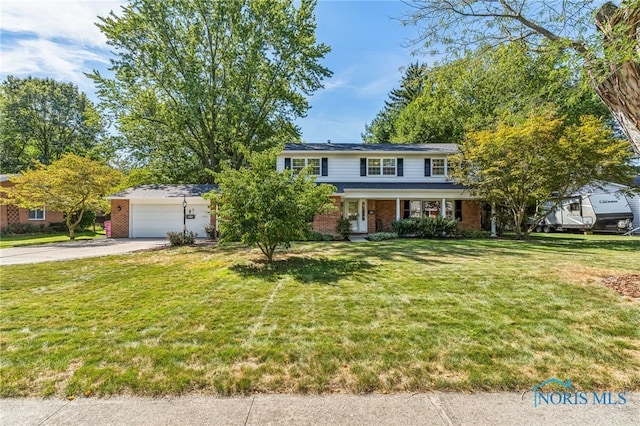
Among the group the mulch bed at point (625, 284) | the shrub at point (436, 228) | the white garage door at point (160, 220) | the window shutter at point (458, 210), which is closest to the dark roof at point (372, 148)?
the window shutter at point (458, 210)

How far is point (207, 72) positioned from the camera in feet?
72.6

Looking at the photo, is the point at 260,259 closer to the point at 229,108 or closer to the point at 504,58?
the point at 504,58

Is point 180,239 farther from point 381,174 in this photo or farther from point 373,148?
point 373,148

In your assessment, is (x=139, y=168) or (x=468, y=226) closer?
(x=468, y=226)

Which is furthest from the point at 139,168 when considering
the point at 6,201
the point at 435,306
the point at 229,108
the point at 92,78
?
the point at 435,306

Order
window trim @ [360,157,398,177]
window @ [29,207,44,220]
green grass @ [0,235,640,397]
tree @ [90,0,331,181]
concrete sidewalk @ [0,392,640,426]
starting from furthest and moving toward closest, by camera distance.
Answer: window @ [29,207,44,220] → tree @ [90,0,331,181] → window trim @ [360,157,398,177] → green grass @ [0,235,640,397] → concrete sidewalk @ [0,392,640,426]

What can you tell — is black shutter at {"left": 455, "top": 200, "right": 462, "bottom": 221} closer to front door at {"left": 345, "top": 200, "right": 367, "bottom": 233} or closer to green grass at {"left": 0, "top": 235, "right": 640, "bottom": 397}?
front door at {"left": 345, "top": 200, "right": 367, "bottom": 233}

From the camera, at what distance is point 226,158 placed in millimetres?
24438

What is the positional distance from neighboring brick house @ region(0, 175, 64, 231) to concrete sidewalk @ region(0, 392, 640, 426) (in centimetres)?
2249

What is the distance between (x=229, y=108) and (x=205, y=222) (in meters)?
8.19

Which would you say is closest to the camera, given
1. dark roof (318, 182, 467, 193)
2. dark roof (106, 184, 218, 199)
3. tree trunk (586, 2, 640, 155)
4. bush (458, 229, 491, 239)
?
tree trunk (586, 2, 640, 155)

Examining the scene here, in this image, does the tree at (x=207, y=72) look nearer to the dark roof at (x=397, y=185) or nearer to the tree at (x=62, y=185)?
the tree at (x=62, y=185)

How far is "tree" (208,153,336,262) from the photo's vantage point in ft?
25.4

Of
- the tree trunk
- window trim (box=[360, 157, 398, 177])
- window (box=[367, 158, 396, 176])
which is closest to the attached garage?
window trim (box=[360, 157, 398, 177])
